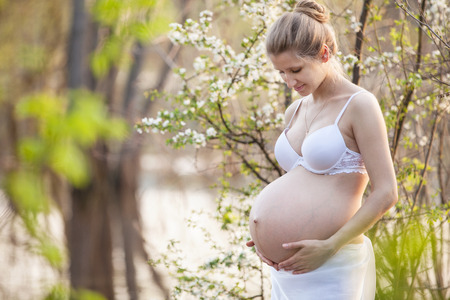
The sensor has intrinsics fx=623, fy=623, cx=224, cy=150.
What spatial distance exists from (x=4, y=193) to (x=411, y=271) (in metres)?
2.74

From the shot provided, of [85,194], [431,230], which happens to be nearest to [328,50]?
[431,230]

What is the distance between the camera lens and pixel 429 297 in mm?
3393

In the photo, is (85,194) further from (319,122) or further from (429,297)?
(319,122)

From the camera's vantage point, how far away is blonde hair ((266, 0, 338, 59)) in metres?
2.04

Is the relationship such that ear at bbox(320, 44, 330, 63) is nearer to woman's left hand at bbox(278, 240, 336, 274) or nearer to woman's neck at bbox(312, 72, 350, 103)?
woman's neck at bbox(312, 72, 350, 103)

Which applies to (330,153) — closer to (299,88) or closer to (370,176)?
(370,176)

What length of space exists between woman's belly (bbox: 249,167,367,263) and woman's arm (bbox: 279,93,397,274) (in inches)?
3.4

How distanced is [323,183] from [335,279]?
1.02 ft

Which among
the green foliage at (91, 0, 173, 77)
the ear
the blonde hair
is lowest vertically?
the green foliage at (91, 0, 173, 77)

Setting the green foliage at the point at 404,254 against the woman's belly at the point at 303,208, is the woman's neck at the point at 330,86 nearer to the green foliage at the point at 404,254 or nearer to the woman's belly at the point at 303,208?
the woman's belly at the point at 303,208

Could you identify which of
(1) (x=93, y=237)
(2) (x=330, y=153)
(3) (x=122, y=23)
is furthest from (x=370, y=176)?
(1) (x=93, y=237)

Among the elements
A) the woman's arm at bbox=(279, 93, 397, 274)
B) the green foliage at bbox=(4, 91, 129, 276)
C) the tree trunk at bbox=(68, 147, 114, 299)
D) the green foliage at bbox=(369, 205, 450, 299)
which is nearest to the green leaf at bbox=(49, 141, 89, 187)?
the green foliage at bbox=(4, 91, 129, 276)

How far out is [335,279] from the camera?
1998 millimetres

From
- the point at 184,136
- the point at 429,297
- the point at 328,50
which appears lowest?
the point at 429,297
